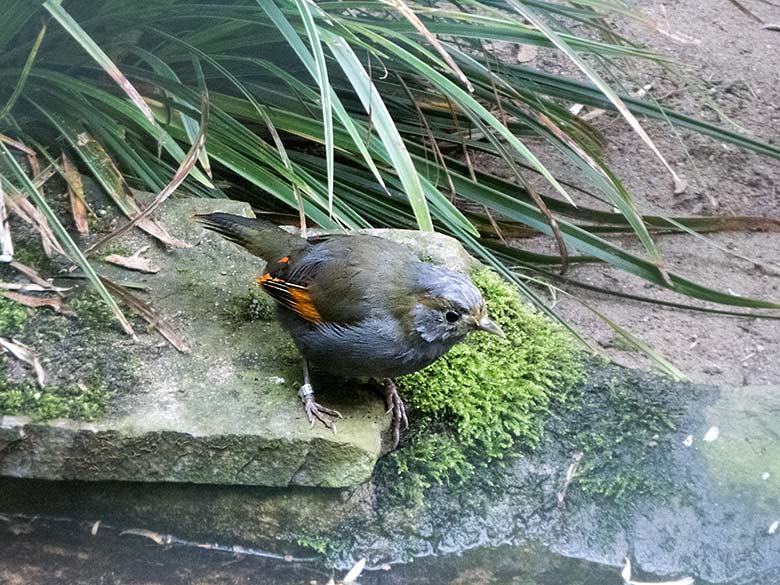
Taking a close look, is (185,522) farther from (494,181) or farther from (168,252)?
(494,181)

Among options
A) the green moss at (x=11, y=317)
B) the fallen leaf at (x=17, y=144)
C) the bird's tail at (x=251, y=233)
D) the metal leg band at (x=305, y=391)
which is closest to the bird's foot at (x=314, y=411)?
the metal leg band at (x=305, y=391)

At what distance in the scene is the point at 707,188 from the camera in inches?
194

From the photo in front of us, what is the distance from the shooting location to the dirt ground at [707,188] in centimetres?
382

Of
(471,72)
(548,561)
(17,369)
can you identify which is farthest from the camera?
(471,72)

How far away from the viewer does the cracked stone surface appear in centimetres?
250

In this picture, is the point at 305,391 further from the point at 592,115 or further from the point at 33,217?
the point at 592,115

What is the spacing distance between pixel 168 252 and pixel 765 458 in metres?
2.11

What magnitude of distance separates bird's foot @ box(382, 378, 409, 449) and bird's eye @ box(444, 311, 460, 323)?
1.28ft

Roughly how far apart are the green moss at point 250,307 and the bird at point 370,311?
0.25 meters

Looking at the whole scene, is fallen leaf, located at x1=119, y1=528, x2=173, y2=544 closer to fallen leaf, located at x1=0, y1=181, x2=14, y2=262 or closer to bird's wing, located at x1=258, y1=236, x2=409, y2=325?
bird's wing, located at x1=258, y1=236, x2=409, y2=325

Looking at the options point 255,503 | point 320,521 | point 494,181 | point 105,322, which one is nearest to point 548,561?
point 320,521

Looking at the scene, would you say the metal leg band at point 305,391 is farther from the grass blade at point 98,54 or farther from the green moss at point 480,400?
the grass blade at point 98,54

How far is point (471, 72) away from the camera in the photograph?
4.14 metres

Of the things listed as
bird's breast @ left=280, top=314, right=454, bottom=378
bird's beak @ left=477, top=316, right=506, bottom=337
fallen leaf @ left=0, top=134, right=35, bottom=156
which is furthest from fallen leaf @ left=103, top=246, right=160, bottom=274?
bird's beak @ left=477, top=316, right=506, bottom=337
